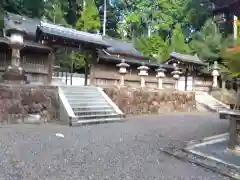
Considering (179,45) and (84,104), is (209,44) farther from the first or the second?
(84,104)

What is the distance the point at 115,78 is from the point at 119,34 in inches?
812

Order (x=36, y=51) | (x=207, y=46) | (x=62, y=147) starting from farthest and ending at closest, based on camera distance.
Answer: (x=207, y=46) → (x=36, y=51) → (x=62, y=147)

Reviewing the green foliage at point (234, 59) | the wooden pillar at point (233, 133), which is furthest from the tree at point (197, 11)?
the wooden pillar at point (233, 133)

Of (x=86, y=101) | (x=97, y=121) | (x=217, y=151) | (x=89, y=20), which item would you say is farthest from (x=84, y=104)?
(x=89, y=20)

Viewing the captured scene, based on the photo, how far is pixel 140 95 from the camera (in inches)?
572

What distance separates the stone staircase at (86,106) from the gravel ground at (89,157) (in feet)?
5.13

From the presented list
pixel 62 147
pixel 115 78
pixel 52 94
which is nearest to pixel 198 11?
pixel 115 78

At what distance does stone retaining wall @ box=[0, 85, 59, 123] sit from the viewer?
9.16 metres

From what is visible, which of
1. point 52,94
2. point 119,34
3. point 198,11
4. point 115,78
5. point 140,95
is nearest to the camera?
point 52,94

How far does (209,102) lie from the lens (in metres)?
21.2

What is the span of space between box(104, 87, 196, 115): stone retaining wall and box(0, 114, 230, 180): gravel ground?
17.8 ft

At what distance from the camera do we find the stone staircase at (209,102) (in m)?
19.5

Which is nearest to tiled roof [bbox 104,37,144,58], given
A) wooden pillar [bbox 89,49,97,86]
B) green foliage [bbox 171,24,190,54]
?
wooden pillar [bbox 89,49,97,86]

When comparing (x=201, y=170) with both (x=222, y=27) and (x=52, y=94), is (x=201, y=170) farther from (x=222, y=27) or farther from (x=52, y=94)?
(x=222, y=27)
